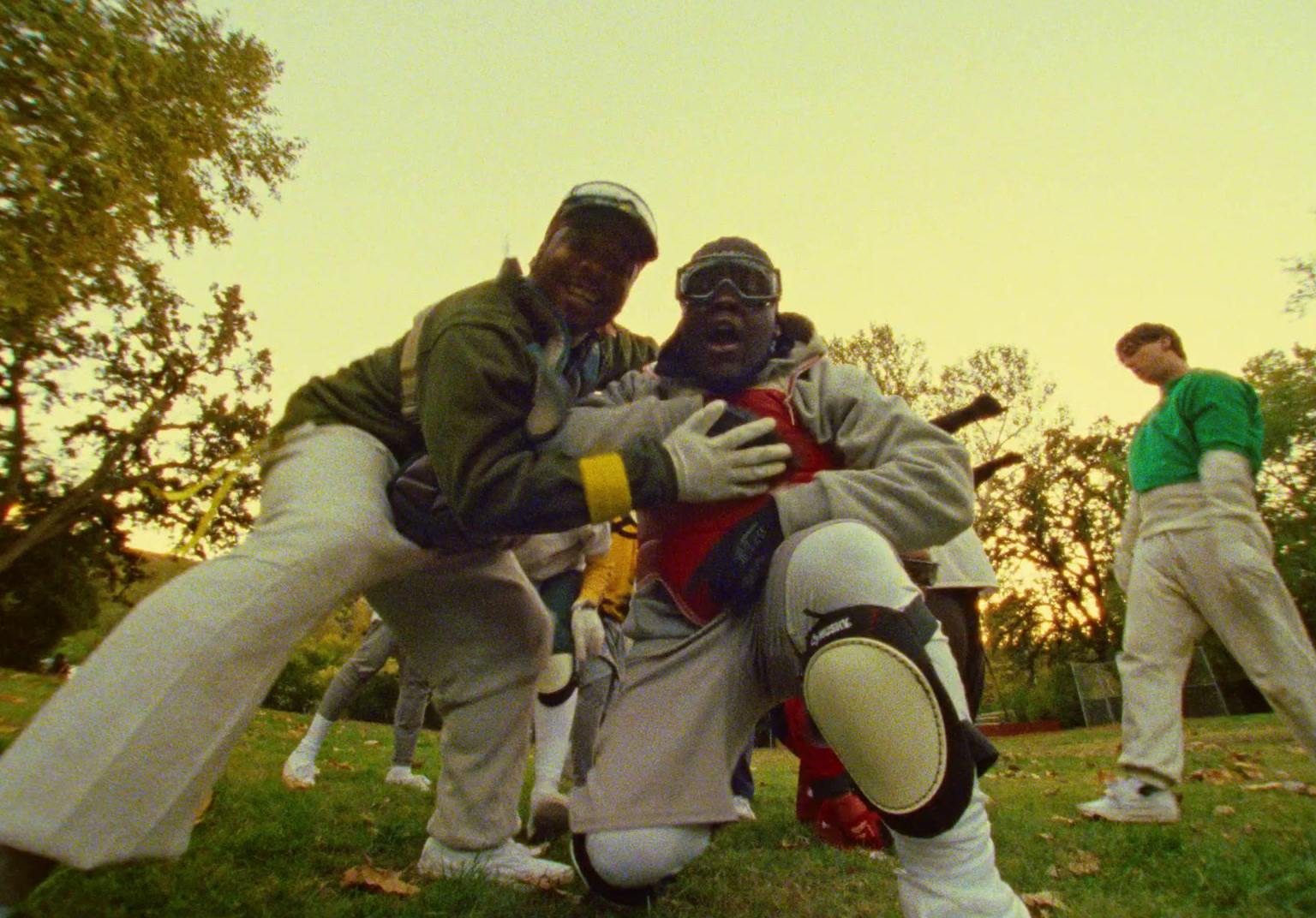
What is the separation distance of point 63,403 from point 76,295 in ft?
28.5

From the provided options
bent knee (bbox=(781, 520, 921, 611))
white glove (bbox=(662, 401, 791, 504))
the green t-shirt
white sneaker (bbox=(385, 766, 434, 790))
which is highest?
the green t-shirt

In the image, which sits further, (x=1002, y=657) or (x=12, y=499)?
(x=1002, y=657)

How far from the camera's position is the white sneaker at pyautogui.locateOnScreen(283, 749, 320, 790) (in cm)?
449

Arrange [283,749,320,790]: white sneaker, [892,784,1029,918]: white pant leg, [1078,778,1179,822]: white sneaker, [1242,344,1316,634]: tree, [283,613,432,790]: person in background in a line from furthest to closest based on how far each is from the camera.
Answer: [1242,344,1316,634]: tree
[283,613,432,790]: person in background
[283,749,320,790]: white sneaker
[1078,778,1179,822]: white sneaker
[892,784,1029,918]: white pant leg

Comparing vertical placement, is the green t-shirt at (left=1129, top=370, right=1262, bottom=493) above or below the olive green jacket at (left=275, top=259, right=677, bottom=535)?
above

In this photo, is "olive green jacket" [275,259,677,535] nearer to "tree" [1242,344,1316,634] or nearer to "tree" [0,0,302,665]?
"tree" [0,0,302,665]

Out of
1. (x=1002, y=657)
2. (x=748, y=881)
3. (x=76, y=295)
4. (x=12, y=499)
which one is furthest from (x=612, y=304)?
(x=1002, y=657)

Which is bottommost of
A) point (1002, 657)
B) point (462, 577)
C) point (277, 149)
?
point (1002, 657)

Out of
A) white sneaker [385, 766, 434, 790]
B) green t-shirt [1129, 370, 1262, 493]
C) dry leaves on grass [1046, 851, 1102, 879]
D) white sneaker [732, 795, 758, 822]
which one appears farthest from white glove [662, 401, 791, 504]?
white sneaker [385, 766, 434, 790]

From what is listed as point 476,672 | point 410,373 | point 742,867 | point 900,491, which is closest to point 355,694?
point 476,672

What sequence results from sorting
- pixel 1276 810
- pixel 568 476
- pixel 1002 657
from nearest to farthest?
pixel 568 476 < pixel 1276 810 < pixel 1002 657

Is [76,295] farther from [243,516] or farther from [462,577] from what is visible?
[462,577]

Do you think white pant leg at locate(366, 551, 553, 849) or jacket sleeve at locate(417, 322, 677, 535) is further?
white pant leg at locate(366, 551, 553, 849)

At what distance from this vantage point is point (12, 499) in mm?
16750
